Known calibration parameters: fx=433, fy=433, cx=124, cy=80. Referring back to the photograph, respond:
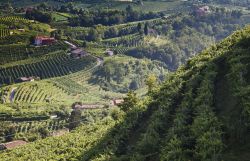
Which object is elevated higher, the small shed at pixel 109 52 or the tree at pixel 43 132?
the small shed at pixel 109 52

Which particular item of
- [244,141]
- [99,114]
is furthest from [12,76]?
[244,141]

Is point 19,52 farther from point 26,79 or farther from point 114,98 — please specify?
point 114,98

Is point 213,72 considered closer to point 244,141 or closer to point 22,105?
point 244,141

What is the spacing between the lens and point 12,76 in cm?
14662

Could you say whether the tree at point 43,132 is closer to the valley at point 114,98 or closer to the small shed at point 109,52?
the valley at point 114,98

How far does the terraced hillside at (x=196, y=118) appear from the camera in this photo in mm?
21891

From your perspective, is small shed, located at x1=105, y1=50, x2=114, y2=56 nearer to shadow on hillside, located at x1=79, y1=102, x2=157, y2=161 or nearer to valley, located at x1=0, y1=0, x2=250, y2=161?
valley, located at x1=0, y1=0, x2=250, y2=161

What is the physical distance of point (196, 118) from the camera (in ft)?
79.6

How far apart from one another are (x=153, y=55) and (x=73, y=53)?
153ft

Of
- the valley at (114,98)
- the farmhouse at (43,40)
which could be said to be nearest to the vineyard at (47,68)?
the valley at (114,98)

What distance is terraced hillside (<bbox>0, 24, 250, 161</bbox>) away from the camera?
71.8 ft

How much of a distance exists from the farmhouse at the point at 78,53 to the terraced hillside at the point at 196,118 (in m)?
127

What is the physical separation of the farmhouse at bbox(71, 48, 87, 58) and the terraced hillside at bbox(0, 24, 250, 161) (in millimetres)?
127301

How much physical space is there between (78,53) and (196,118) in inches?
5643
